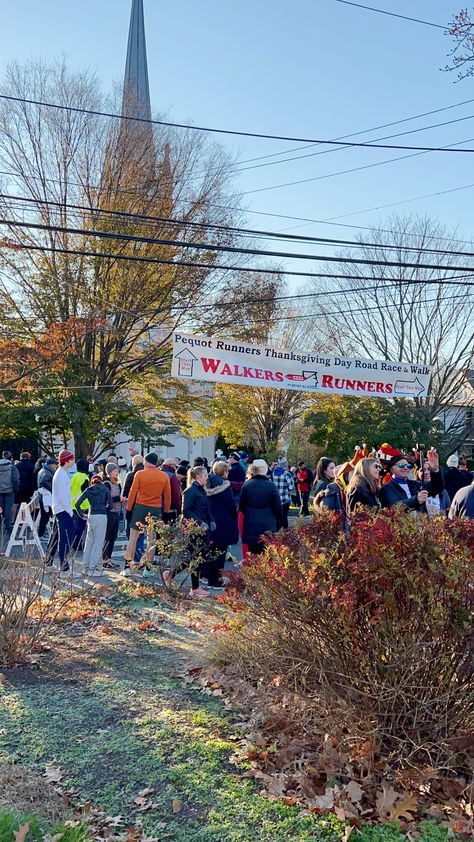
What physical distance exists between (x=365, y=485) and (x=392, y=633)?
151 inches

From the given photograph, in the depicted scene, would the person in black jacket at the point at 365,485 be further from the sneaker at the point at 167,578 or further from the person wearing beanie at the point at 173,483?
the person wearing beanie at the point at 173,483

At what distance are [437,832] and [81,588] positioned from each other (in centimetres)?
631

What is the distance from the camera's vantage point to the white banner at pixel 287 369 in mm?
13875

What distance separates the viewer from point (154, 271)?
24656 millimetres

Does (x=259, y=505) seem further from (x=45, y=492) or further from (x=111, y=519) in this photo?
(x=45, y=492)

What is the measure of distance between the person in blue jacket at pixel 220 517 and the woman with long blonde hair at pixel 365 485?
268cm

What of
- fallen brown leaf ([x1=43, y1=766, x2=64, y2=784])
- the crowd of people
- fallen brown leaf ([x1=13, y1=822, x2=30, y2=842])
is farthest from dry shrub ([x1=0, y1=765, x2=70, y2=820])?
the crowd of people

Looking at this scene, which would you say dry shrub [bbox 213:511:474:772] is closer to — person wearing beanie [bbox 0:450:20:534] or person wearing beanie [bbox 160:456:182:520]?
person wearing beanie [bbox 160:456:182:520]

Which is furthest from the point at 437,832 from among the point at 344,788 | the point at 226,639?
the point at 226,639

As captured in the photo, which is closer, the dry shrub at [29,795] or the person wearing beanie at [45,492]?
the dry shrub at [29,795]

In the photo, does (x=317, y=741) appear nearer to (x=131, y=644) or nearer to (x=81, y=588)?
(x=131, y=644)

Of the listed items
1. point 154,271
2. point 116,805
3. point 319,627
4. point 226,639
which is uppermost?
point 154,271

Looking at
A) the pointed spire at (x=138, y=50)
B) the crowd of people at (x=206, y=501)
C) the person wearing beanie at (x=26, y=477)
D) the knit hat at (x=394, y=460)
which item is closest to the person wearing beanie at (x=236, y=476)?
the crowd of people at (x=206, y=501)

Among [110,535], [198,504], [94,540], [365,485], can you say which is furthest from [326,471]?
[110,535]
